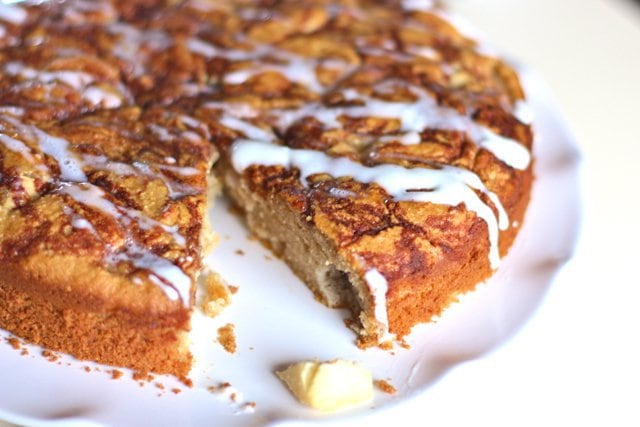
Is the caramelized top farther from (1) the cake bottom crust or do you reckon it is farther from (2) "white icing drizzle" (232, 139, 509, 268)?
(1) the cake bottom crust

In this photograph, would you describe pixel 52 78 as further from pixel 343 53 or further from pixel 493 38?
pixel 493 38

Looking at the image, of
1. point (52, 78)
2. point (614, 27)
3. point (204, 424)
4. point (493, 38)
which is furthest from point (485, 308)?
point (614, 27)

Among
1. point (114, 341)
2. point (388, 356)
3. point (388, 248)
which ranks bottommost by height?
point (114, 341)

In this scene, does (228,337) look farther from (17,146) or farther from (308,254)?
(17,146)

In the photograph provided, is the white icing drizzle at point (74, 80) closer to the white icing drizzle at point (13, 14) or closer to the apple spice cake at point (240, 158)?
the apple spice cake at point (240, 158)

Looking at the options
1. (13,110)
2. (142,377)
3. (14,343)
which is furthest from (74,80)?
(142,377)

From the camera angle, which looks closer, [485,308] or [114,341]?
[114,341]
